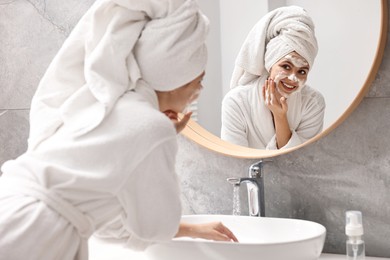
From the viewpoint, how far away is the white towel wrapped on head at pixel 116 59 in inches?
51.3

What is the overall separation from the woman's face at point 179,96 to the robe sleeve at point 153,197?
0.19 m

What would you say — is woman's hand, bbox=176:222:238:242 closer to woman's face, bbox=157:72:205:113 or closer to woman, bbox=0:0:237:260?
woman, bbox=0:0:237:260

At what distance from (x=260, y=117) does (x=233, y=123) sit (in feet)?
0.35

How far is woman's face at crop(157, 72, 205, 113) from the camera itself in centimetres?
144

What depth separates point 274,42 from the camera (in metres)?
1.76

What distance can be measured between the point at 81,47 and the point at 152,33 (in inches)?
7.0

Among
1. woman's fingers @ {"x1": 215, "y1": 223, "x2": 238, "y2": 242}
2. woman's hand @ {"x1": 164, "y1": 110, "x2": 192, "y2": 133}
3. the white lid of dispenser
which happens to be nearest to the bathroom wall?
the white lid of dispenser

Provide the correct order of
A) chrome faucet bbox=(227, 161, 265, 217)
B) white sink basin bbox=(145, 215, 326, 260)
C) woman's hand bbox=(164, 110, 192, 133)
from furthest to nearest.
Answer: chrome faucet bbox=(227, 161, 265, 217), woman's hand bbox=(164, 110, 192, 133), white sink basin bbox=(145, 215, 326, 260)

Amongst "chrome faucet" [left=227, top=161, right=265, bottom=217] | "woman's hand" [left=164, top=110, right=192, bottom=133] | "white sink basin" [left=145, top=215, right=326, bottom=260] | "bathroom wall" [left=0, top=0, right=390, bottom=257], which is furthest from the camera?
"chrome faucet" [left=227, top=161, right=265, bottom=217]

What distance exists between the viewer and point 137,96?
4.36 ft

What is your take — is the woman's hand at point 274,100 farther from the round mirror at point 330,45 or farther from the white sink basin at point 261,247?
the white sink basin at point 261,247

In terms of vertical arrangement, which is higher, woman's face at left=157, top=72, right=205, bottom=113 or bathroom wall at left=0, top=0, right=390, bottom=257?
woman's face at left=157, top=72, right=205, bottom=113

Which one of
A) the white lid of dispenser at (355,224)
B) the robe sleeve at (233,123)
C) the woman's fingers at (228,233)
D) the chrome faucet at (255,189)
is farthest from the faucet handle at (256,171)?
the white lid of dispenser at (355,224)

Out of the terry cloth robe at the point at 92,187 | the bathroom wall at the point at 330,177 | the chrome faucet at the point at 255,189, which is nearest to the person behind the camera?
the terry cloth robe at the point at 92,187
